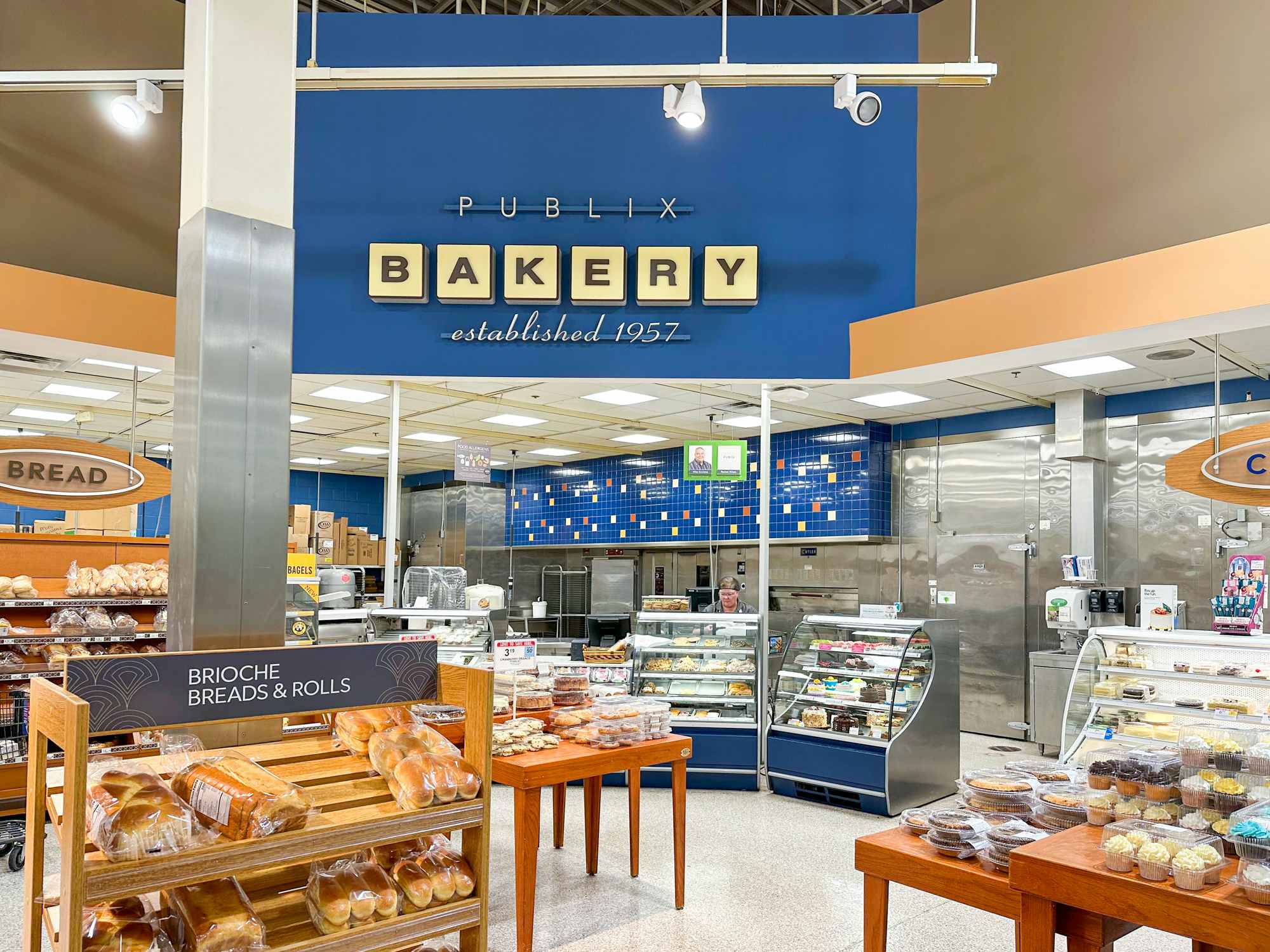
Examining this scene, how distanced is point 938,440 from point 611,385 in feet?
13.3

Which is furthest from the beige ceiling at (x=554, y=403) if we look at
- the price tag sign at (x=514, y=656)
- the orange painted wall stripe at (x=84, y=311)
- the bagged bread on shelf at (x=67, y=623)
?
the price tag sign at (x=514, y=656)

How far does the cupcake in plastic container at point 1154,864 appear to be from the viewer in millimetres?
2348

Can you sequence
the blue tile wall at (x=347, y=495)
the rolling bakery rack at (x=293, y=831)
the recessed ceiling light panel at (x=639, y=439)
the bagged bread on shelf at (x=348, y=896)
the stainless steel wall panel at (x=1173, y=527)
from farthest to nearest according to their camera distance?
the blue tile wall at (x=347, y=495) → the recessed ceiling light panel at (x=639, y=439) → the stainless steel wall panel at (x=1173, y=527) → the bagged bread on shelf at (x=348, y=896) → the rolling bakery rack at (x=293, y=831)

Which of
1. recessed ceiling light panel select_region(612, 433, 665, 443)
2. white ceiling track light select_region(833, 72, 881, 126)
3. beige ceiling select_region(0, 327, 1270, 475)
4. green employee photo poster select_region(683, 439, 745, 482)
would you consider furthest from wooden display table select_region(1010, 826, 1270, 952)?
recessed ceiling light panel select_region(612, 433, 665, 443)

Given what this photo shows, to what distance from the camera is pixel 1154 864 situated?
92.4 inches

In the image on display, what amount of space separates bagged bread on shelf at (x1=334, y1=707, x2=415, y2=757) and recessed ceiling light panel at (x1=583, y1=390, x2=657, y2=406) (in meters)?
5.14

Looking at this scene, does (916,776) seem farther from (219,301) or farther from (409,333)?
(219,301)

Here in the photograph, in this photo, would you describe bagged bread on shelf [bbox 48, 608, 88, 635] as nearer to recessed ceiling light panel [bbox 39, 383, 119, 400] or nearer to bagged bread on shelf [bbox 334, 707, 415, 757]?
recessed ceiling light panel [bbox 39, 383, 119, 400]

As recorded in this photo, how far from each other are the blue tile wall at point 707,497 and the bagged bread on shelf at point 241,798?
26.1ft

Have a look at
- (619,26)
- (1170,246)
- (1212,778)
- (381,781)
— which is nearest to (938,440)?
(1170,246)

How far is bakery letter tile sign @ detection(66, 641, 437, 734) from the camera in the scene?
6.30 ft

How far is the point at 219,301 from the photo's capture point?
2518 millimetres


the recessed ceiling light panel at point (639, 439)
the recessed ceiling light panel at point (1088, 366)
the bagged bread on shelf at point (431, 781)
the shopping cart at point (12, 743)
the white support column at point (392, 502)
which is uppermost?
the recessed ceiling light panel at point (1088, 366)

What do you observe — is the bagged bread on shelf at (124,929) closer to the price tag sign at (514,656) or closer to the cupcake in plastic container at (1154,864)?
the cupcake in plastic container at (1154,864)
